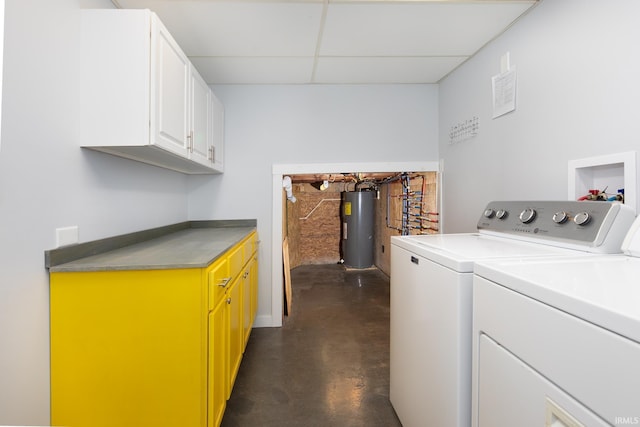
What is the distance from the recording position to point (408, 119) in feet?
9.42

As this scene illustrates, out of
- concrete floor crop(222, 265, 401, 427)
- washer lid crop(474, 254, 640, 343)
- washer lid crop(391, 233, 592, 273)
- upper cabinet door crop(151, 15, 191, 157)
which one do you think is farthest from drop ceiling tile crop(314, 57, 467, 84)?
concrete floor crop(222, 265, 401, 427)

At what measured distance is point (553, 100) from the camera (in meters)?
1.54

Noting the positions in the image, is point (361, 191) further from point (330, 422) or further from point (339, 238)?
point (330, 422)

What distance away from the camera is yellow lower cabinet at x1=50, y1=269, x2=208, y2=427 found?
1.20 metres

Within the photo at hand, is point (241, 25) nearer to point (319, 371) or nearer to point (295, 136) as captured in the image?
point (295, 136)

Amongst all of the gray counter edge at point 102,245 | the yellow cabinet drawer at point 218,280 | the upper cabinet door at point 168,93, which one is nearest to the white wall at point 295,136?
the gray counter edge at point 102,245

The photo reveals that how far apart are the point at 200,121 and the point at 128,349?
4.83 feet

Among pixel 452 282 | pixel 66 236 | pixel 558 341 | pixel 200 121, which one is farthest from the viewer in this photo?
pixel 200 121

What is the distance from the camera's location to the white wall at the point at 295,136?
9.18ft

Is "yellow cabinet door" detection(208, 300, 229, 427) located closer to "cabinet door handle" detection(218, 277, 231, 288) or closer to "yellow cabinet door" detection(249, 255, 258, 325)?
"cabinet door handle" detection(218, 277, 231, 288)

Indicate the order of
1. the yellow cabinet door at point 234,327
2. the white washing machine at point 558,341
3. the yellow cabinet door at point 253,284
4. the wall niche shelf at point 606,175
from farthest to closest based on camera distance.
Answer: the yellow cabinet door at point 253,284, the yellow cabinet door at point 234,327, the wall niche shelf at point 606,175, the white washing machine at point 558,341

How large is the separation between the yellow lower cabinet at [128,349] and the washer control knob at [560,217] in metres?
1.48

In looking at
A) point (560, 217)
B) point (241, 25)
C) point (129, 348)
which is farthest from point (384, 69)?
point (129, 348)

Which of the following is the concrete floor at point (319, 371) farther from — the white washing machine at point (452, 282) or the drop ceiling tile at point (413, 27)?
Answer: the drop ceiling tile at point (413, 27)
